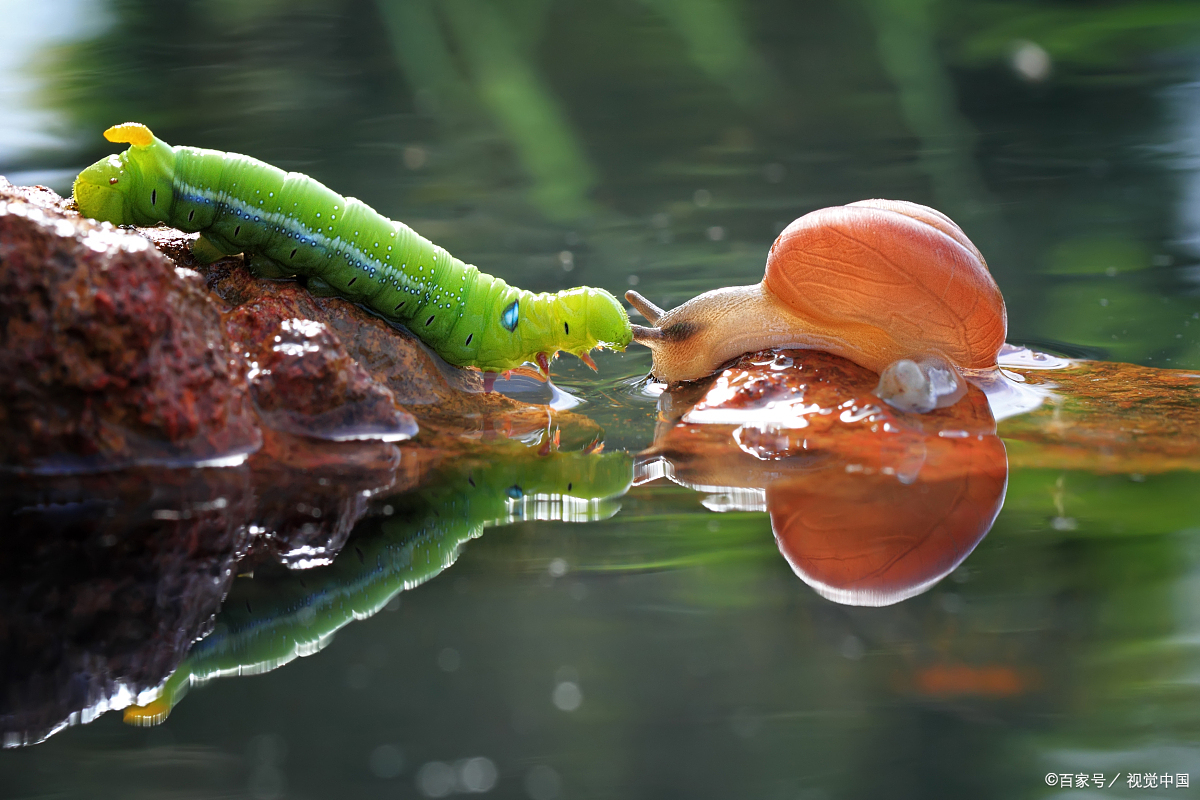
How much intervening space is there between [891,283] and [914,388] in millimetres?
335

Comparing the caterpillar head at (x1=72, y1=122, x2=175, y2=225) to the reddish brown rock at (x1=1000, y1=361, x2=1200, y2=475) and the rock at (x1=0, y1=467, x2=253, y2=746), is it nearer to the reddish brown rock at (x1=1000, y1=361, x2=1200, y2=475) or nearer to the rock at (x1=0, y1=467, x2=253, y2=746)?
the rock at (x1=0, y1=467, x2=253, y2=746)

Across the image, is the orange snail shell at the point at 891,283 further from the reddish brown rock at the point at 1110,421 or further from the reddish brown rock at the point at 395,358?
the reddish brown rock at the point at 395,358

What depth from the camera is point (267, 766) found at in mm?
1227

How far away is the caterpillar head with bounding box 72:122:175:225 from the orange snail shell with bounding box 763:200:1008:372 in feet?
5.47

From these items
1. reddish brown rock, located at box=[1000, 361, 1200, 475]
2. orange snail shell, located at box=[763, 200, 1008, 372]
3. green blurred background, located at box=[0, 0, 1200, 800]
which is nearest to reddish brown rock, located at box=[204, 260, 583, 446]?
green blurred background, located at box=[0, 0, 1200, 800]

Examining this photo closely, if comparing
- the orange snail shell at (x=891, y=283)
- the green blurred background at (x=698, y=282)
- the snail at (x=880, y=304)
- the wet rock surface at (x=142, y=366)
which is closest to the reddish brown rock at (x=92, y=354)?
the wet rock surface at (x=142, y=366)

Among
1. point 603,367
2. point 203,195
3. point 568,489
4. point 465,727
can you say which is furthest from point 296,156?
point 465,727

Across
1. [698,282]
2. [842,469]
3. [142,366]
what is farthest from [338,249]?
[698,282]

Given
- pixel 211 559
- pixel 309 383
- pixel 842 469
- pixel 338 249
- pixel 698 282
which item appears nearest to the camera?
pixel 211 559

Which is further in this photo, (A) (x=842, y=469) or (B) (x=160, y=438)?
(A) (x=842, y=469)

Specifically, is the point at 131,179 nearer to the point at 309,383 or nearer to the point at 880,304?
the point at 309,383

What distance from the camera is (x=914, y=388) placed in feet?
8.87

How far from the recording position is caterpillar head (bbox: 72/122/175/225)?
2420mm

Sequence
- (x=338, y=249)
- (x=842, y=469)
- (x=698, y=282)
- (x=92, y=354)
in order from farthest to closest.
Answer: (x=698, y=282)
(x=338, y=249)
(x=842, y=469)
(x=92, y=354)
